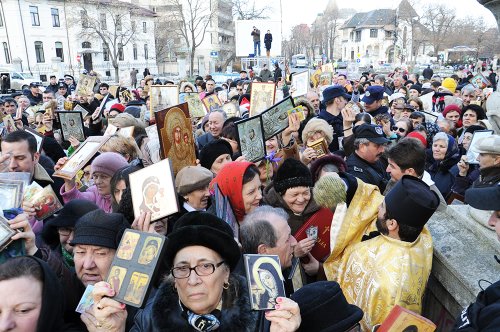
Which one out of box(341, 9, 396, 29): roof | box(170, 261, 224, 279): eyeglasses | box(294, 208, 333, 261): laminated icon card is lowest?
box(294, 208, 333, 261): laminated icon card

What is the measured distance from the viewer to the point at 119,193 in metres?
3.59

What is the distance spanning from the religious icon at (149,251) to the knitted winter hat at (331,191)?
140 cm

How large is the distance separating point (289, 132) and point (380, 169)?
1370 millimetres

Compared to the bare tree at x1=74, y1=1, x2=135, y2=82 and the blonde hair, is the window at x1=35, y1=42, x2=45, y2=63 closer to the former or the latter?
the bare tree at x1=74, y1=1, x2=135, y2=82

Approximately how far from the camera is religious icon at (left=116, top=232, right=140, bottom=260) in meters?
1.89

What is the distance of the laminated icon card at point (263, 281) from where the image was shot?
68.5 inches

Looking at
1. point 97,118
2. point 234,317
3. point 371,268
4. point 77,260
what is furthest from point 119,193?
point 97,118

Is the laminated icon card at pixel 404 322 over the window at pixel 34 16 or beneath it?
beneath

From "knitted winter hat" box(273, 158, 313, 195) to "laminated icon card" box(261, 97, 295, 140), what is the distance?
4.18 feet

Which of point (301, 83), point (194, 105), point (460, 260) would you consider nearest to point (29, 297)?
point (460, 260)

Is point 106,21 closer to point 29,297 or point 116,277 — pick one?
point 29,297

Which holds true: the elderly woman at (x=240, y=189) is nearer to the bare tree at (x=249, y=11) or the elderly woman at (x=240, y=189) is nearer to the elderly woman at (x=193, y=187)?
the elderly woman at (x=193, y=187)

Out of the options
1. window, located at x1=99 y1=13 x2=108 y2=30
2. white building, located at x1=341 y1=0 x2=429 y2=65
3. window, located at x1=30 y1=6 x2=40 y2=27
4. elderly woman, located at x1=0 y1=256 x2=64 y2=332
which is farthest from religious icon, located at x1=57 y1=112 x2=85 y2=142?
white building, located at x1=341 y1=0 x2=429 y2=65

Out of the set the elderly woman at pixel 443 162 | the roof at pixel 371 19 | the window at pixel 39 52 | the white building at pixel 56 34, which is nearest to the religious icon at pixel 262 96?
the elderly woman at pixel 443 162
